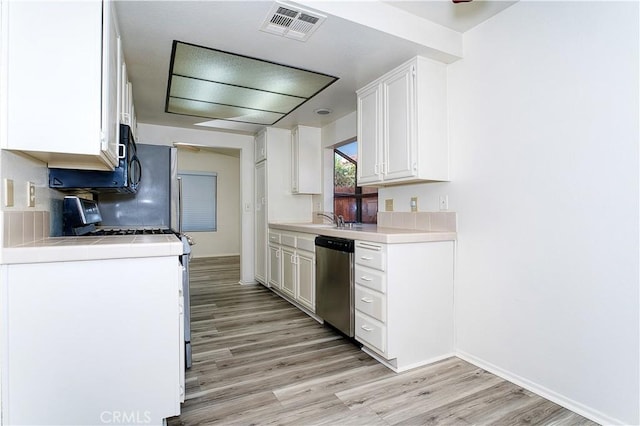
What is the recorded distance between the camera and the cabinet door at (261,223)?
4566 mm

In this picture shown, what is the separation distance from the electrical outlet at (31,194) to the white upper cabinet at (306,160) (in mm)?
2953

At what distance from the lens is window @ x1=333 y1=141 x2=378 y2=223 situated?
13.1ft

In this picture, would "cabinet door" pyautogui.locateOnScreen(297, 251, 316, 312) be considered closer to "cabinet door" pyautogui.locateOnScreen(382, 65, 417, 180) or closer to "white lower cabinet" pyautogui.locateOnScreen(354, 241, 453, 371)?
"white lower cabinet" pyautogui.locateOnScreen(354, 241, 453, 371)

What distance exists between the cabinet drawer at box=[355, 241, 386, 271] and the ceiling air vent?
4.83ft

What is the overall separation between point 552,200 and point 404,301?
1082 millimetres

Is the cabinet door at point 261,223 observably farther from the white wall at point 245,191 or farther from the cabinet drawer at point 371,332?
the cabinet drawer at point 371,332

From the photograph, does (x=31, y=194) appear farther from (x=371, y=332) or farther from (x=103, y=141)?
(x=371, y=332)

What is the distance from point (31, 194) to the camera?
1678mm

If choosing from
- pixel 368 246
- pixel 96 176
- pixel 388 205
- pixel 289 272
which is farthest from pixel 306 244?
pixel 96 176

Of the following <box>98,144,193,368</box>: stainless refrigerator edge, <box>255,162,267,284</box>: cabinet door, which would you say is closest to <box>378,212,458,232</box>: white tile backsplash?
<box>255,162,267,284</box>: cabinet door

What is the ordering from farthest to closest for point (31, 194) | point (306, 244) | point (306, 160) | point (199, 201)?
point (199, 201) < point (306, 160) < point (306, 244) < point (31, 194)

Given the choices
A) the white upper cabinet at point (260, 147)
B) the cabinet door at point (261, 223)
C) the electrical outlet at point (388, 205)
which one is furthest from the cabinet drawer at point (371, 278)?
the white upper cabinet at point (260, 147)

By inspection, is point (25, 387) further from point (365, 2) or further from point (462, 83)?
point (462, 83)

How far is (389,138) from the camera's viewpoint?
2684mm
